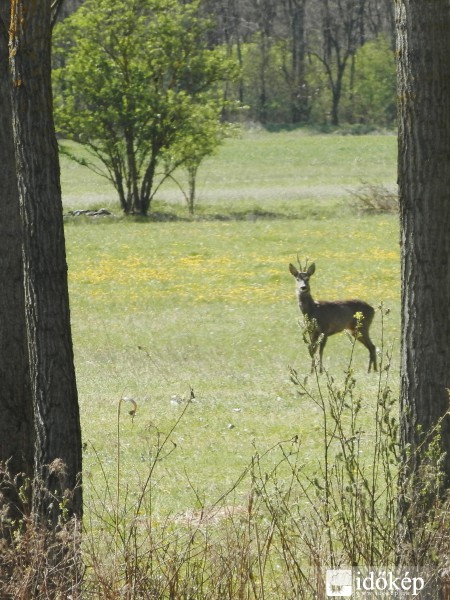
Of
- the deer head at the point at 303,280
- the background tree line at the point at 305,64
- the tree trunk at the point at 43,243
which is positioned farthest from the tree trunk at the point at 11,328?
the background tree line at the point at 305,64

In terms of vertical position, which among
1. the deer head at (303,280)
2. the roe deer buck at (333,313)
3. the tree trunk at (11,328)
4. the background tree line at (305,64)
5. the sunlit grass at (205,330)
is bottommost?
the sunlit grass at (205,330)

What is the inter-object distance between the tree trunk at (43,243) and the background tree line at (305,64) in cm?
7248

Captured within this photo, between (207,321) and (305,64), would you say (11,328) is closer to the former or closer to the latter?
(207,321)

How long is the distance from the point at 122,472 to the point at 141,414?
2.65m

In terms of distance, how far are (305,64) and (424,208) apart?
82018mm

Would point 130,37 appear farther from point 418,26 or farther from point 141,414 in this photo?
point 418,26

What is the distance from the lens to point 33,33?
5633 millimetres

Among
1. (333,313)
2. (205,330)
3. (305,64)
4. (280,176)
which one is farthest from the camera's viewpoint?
(305,64)

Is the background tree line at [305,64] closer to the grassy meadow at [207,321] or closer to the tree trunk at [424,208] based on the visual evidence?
the grassy meadow at [207,321]

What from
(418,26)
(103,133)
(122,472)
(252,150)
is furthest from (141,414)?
(252,150)

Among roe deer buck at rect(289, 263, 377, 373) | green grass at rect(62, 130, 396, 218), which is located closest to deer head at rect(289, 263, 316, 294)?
roe deer buck at rect(289, 263, 377, 373)

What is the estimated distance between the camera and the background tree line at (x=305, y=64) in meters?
78.8

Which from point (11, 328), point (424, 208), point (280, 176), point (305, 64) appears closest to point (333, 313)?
point (11, 328)

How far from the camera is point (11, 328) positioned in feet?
20.8
